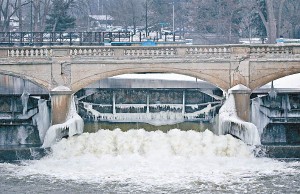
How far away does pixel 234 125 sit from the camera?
45.5m

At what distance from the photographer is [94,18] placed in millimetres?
115938

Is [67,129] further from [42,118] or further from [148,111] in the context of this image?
[148,111]

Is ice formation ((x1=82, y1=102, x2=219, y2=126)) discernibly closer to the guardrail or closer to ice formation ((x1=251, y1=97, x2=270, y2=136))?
ice formation ((x1=251, y1=97, x2=270, y2=136))

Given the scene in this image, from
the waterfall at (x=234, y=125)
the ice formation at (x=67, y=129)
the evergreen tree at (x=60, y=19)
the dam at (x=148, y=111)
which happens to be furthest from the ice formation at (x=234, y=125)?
the evergreen tree at (x=60, y=19)

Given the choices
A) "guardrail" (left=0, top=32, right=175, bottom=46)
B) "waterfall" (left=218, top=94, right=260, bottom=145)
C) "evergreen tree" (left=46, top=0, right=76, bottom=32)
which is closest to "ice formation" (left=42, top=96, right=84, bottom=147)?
"waterfall" (left=218, top=94, right=260, bottom=145)

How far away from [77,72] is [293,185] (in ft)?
48.1

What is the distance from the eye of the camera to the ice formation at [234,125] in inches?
1750

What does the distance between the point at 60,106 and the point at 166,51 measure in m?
6.50

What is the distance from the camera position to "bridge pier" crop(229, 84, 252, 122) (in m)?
46.2

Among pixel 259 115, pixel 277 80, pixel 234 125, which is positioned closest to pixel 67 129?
pixel 234 125

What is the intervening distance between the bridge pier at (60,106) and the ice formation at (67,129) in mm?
313

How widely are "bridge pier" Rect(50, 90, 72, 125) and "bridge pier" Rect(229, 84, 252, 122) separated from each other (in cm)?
887

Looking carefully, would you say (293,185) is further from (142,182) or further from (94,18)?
(94,18)

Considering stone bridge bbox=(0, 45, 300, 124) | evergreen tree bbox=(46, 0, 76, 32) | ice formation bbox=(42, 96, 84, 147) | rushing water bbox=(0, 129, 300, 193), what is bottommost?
rushing water bbox=(0, 129, 300, 193)
